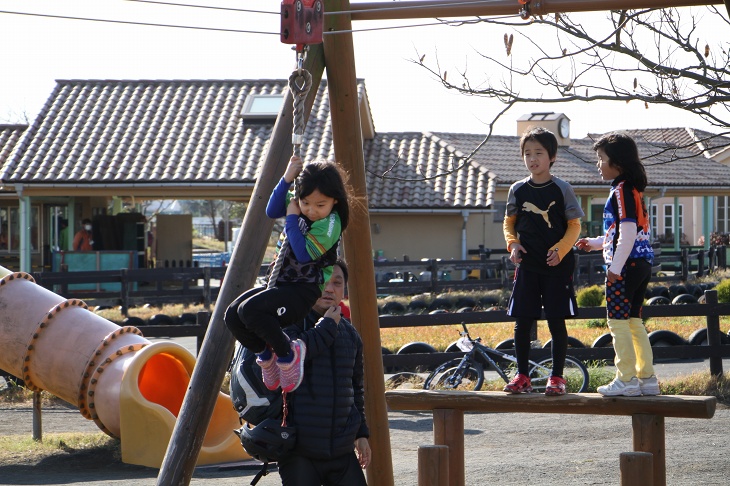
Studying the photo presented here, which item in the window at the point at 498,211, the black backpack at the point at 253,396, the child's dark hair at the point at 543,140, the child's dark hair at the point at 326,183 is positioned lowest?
the black backpack at the point at 253,396

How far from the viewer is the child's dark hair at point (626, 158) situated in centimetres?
585

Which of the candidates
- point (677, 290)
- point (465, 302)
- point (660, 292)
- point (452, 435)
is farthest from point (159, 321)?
point (452, 435)

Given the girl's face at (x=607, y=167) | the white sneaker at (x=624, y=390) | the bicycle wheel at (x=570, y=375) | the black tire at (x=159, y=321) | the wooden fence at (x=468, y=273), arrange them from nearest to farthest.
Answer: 1. the white sneaker at (x=624, y=390)
2. the girl's face at (x=607, y=167)
3. the bicycle wheel at (x=570, y=375)
4. the black tire at (x=159, y=321)
5. the wooden fence at (x=468, y=273)

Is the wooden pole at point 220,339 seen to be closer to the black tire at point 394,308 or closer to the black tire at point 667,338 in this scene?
the black tire at point 667,338

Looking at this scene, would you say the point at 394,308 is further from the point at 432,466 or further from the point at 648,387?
the point at 432,466

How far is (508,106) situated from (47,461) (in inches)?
207

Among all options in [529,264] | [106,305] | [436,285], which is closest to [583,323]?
[436,285]

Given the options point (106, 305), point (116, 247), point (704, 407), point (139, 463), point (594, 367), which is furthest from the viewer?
point (116, 247)

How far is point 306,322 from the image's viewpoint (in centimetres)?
450

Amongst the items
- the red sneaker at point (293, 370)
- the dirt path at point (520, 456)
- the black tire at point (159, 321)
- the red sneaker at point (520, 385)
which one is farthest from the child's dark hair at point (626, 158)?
the black tire at point (159, 321)

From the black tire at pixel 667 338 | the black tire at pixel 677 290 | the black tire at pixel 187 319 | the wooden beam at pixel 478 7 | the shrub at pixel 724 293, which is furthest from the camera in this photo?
the black tire at pixel 677 290

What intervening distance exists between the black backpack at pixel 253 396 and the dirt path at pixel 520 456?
3.84m

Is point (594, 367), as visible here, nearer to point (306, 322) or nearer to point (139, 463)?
point (139, 463)

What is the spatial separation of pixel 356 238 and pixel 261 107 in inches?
923
